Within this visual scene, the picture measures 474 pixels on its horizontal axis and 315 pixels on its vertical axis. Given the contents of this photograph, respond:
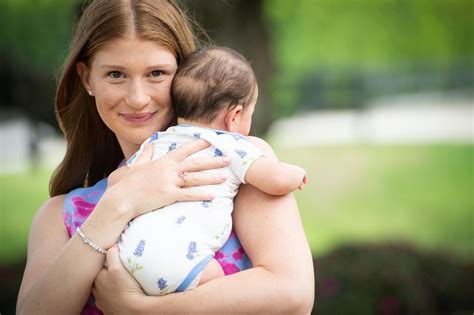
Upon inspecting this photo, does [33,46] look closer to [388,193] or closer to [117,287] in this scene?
[388,193]

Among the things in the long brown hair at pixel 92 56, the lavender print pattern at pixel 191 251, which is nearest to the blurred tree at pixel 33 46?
the long brown hair at pixel 92 56

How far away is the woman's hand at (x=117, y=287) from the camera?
189 cm

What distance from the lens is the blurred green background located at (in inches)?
289

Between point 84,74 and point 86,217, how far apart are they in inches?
18.7

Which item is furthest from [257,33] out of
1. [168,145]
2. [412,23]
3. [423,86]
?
[423,86]

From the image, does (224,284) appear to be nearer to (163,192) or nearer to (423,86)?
(163,192)

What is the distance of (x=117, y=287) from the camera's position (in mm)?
1897

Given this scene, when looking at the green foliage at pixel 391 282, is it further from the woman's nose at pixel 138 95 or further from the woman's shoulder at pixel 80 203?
the woman's nose at pixel 138 95

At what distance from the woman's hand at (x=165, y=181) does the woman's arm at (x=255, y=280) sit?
5.0 inches

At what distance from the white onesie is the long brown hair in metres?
0.38

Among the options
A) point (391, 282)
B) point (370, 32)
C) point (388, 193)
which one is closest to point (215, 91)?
point (391, 282)

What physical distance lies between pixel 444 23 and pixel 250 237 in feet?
23.7

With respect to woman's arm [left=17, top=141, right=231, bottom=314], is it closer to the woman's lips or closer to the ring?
the ring

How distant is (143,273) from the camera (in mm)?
1868
